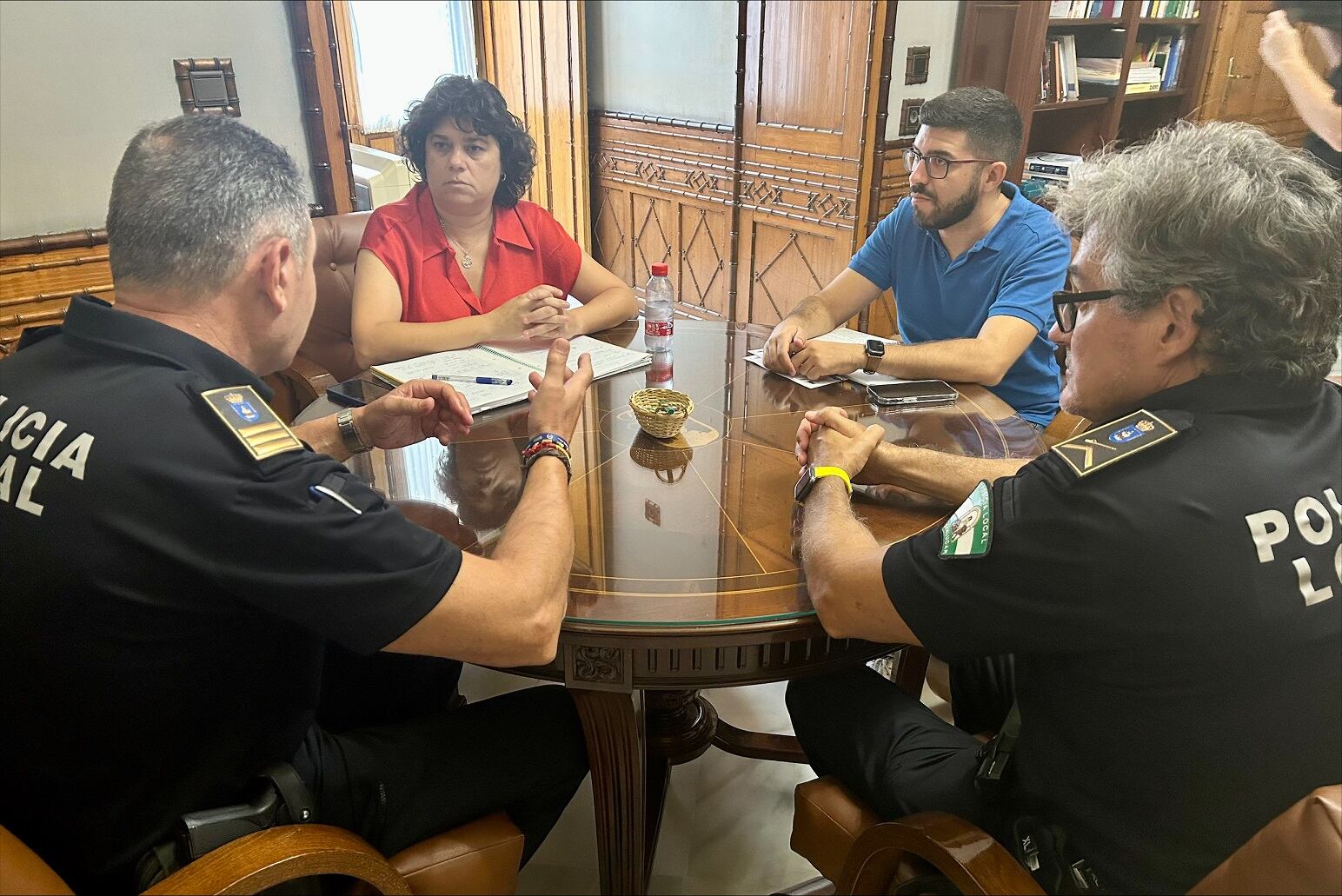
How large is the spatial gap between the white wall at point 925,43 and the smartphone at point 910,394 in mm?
2106

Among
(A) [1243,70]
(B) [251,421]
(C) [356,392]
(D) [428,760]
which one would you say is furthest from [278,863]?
(A) [1243,70]

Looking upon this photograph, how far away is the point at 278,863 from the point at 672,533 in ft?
2.01

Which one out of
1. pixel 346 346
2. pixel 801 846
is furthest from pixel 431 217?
pixel 801 846

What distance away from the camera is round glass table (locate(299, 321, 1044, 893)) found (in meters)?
1.08

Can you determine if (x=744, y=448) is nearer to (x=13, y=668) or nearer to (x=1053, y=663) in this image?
(x=1053, y=663)

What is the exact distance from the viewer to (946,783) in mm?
1068

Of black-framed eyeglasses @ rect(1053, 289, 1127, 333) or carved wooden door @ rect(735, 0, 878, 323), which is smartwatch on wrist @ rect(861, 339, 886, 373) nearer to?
black-framed eyeglasses @ rect(1053, 289, 1127, 333)

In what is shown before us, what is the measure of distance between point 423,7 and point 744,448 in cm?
551

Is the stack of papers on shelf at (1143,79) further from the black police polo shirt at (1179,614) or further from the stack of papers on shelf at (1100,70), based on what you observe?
the black police polo shirt at (1179,614)

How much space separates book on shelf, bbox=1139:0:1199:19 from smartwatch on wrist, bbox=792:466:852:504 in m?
3.72

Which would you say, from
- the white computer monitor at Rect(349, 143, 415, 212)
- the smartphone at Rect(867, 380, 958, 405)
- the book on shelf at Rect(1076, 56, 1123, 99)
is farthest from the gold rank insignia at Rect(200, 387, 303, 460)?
the book on shelf at Rect(1076, 56, 1123, 99)

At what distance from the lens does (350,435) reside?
1.47 meters

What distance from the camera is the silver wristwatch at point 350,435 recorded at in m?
1.46

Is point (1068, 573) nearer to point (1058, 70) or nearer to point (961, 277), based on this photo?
point (961, 277)
